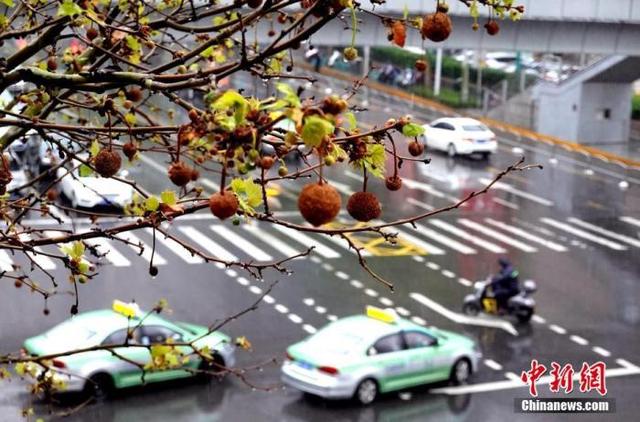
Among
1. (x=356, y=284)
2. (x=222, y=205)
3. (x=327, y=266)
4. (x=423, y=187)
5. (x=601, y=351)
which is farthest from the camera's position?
(x=423, y=187)

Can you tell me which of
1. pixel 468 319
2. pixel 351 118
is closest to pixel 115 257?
pixel 468 319

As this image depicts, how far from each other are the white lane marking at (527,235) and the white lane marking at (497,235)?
467 mm

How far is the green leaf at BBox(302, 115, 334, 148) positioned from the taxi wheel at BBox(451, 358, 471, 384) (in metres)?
15.3

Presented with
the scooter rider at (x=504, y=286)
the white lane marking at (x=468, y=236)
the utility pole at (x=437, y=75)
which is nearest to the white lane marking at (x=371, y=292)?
the scooter rider at (x=504, y=286)

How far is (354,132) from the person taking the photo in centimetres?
A: 545

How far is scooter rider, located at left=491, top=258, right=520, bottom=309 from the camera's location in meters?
22.0

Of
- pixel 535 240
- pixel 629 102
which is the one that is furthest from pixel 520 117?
pixel 535 240

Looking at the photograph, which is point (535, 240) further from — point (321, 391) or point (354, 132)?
point (354, 132)

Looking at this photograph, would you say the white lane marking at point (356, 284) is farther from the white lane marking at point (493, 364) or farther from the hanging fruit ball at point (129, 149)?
the hanging fruit ball at point (129, 149)

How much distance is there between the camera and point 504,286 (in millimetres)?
22219

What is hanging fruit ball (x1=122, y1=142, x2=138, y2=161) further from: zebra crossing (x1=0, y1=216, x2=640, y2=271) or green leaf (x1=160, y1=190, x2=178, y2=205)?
zebra crossing (x1=0, y1=216, x2=640, y2=271)

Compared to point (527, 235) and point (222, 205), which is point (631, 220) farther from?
point (222, 205)

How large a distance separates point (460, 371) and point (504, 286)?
3724 mm

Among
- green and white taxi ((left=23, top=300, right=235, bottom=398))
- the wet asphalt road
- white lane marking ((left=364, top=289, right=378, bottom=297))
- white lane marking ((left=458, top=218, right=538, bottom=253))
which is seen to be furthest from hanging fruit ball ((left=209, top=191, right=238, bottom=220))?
white lane marking ((left=458, top=218, right=538, bottom=253))
